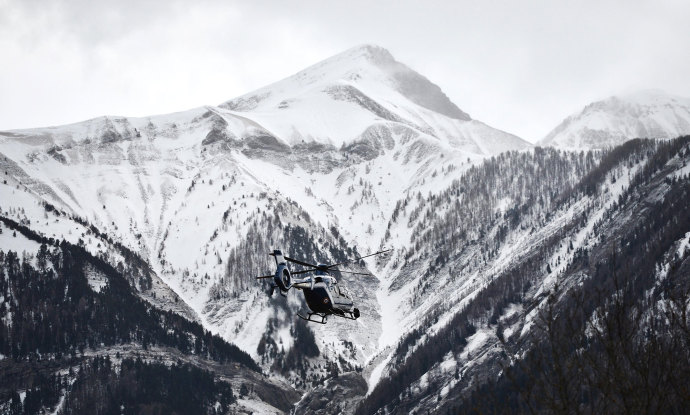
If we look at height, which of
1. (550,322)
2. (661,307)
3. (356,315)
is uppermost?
(661,307)

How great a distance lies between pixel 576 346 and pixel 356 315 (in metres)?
31.9

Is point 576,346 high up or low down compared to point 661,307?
down

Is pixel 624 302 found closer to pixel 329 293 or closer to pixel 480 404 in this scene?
pixel 480 404

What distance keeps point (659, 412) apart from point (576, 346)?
603cm

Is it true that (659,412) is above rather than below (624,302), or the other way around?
below

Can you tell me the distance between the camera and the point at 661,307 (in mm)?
187625

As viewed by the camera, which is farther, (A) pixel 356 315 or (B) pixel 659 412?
(A) pixel 356 315

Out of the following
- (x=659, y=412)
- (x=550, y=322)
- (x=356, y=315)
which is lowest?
(x=659, y=412)

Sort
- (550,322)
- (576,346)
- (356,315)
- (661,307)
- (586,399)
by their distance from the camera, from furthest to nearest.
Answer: (661,307) < (586,399) < (356,315) < (576,346) < (550,322)

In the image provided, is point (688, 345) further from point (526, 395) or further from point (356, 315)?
point (356, 315)

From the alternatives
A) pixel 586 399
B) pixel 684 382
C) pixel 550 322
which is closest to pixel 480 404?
pixel 550 322

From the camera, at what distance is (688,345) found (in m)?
28.8

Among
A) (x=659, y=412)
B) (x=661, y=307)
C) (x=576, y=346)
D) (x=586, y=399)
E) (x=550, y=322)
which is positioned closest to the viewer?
(x=659, y=412)

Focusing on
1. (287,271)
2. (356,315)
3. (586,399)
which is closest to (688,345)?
(356,315)
